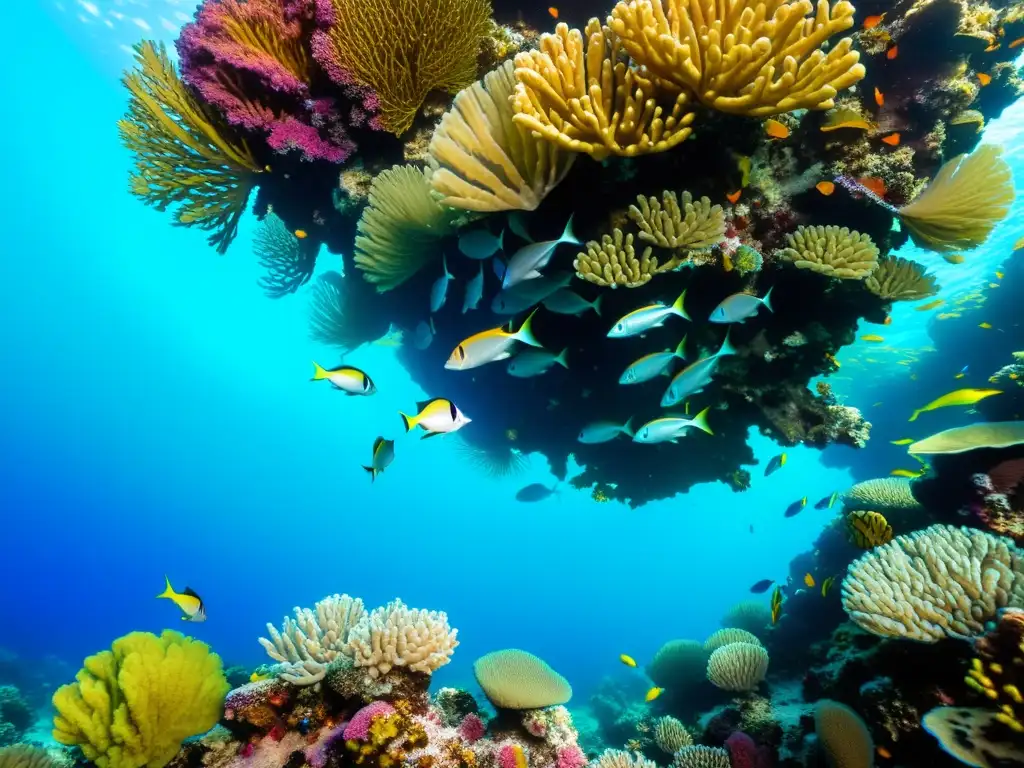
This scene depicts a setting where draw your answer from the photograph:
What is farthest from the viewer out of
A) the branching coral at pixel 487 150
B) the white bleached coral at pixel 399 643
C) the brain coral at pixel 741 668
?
the brain coral at pixel 741 668

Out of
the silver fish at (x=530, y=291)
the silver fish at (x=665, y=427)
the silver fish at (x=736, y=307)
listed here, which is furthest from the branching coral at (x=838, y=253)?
the silver fish at (x=530, y=291)

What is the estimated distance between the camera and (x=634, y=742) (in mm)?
7176

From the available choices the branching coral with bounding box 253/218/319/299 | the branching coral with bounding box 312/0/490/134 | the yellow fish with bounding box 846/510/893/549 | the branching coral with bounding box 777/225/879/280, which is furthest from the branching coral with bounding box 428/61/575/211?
the yellow fish with bounding box 846/510/893/549

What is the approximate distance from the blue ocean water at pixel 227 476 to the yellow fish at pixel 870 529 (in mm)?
5774

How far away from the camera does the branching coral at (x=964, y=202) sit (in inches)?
147

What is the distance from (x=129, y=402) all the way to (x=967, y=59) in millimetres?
89377

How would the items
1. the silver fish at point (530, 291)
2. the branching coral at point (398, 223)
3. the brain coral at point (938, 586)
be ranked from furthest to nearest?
the branching coral at point (398, 223) → the silver fish at point (530, 291) → the brain coral at point (938, 586)

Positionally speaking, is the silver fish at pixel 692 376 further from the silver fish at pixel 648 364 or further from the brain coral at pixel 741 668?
the brain coral at pixel 741 668

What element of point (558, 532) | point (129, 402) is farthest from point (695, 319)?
point (558, 532)

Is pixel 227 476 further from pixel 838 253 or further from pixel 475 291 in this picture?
pixel 838 253

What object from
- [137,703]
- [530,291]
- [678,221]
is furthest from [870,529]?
[137,703]

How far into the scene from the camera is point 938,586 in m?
3.16

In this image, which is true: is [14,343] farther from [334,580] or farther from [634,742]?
[634,742]

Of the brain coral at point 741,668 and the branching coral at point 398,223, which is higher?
the branching coral at point 398,223
